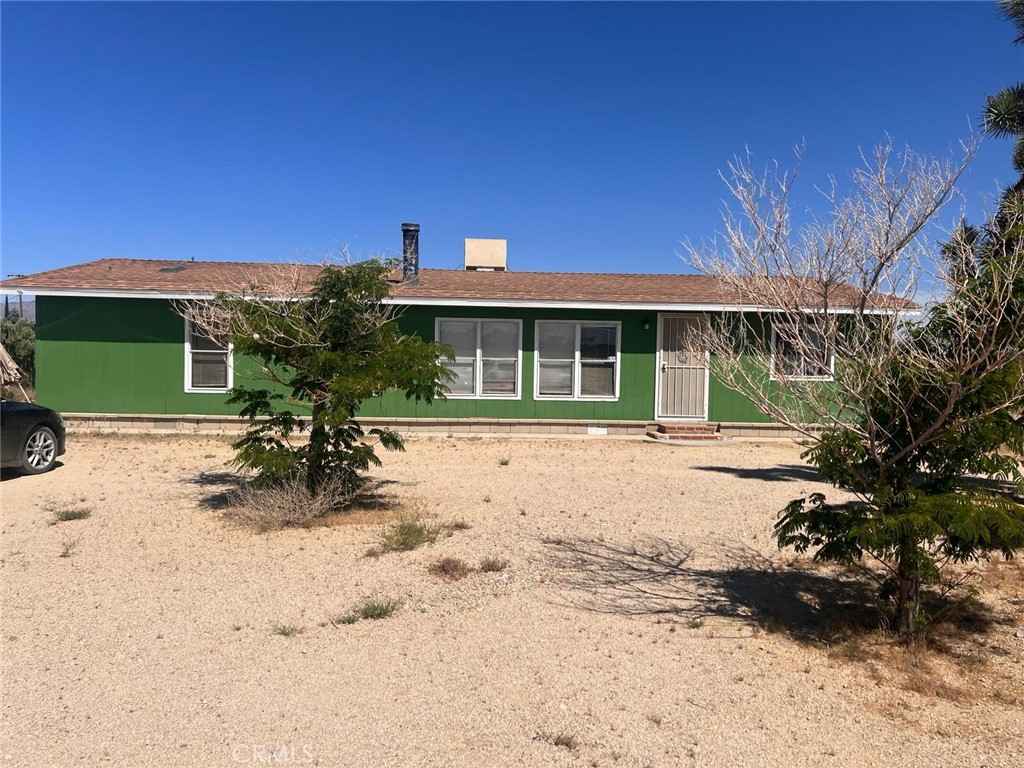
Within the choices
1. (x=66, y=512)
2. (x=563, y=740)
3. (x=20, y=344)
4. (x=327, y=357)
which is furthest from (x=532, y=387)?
(x=20, y=344)

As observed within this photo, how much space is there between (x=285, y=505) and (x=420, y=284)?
893cm

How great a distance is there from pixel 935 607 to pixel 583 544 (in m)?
2.90

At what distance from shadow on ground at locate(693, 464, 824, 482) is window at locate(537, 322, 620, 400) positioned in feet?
13.2

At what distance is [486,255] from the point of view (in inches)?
830

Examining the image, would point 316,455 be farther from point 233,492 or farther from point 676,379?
point 676,379

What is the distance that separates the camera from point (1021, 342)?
418 centimetres

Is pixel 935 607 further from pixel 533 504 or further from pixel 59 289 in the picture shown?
pixel 59 289

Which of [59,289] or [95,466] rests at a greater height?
[59,289]

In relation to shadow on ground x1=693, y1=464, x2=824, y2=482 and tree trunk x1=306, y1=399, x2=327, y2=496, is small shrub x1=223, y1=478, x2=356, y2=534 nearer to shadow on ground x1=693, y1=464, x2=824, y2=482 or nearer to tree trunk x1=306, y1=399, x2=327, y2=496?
tree trunk x1=306, y1=399, x2=327, y2=496

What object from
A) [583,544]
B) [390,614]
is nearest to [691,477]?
[583,544]

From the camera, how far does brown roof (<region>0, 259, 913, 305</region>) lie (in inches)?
558

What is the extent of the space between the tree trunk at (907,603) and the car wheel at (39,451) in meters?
10.1

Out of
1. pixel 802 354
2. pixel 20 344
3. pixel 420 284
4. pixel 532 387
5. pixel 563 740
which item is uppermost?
pixel 420 284

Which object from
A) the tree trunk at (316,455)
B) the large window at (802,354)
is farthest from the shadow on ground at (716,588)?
the tree trunk at (316,455)
